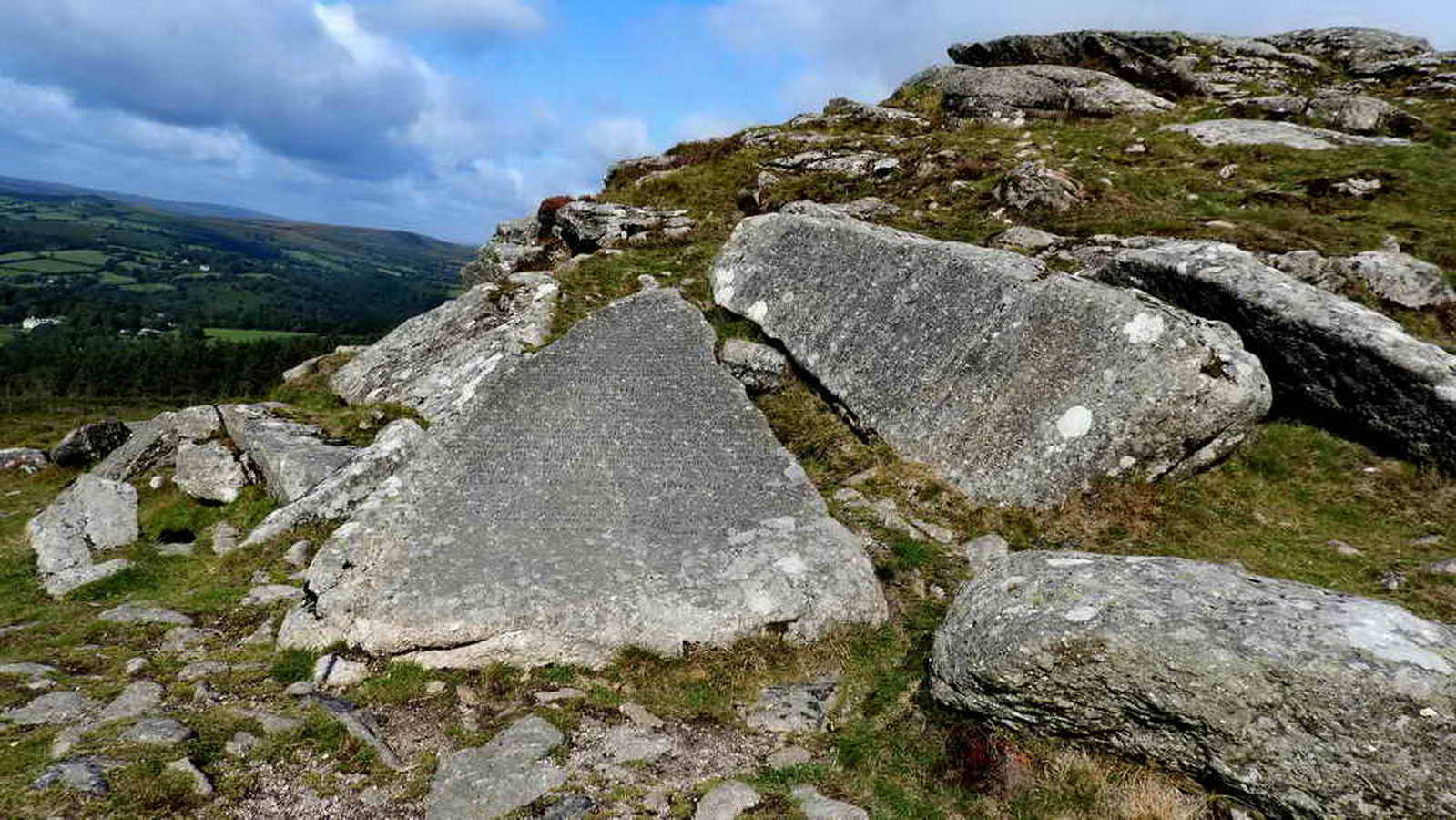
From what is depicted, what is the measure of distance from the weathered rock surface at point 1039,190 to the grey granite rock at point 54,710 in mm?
25488

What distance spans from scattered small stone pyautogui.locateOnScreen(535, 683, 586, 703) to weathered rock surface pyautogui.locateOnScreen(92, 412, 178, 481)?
487 inches

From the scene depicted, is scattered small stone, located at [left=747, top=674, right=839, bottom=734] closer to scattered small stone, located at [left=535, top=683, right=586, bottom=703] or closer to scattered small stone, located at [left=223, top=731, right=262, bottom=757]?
scattered small stone, located at [left=535, top=683, right=586, bottom=703]

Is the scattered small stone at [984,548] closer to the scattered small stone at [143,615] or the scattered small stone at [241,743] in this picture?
the scattered small stone at [241,743]

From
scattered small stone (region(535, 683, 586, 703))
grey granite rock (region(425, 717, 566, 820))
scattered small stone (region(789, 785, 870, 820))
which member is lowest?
grey granite rock (region(425, 717, 566, 820))

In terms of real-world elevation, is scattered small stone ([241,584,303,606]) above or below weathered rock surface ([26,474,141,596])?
above

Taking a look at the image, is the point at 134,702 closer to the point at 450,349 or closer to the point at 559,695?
the point at 559,695

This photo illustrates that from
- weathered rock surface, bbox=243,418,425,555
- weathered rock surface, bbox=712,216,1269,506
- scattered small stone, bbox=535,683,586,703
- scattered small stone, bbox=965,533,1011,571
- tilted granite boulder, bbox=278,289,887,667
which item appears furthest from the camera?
weathered rock surface, bbox=243,418,425,555

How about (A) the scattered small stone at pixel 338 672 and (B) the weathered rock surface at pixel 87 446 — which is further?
(B) the weathered rock surface at pixel 87 446

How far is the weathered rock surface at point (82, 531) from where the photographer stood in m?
12.6

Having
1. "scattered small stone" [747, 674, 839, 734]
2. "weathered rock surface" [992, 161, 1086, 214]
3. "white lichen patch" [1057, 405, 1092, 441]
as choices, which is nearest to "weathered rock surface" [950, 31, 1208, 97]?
"weathered rock surface" [992, 161, 1086, 214]

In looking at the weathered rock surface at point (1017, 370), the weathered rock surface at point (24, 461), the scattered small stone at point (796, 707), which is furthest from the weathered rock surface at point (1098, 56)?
the weathered rock surface at point (24, 461)

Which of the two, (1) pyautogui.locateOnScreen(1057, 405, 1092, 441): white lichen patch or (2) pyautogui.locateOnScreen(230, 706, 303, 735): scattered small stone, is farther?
(1) pyautogui.locateOnScreen(1057, 405, 1092, 441): white lichen patch

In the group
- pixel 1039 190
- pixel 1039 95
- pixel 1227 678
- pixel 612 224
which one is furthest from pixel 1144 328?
pixel 1039 95

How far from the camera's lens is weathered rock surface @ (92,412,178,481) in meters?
16.4
